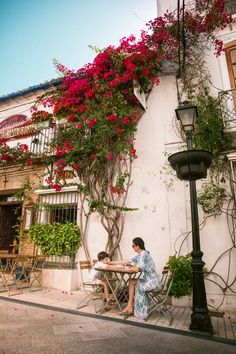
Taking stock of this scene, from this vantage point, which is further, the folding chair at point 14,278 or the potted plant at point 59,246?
the potted plant at point 59,246

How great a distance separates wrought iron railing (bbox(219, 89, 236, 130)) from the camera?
6176 millimetres

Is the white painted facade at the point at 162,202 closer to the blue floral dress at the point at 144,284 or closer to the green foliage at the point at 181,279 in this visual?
the green foliage at the point at 181,279

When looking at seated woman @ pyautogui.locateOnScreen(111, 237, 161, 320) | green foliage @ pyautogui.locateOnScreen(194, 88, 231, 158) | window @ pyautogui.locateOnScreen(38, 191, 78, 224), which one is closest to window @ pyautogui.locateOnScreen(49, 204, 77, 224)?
window @ pyautogui.locateOnScreen(38, 191, 78, 224)

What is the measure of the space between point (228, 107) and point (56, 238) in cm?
596

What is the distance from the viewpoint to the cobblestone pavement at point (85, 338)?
10.6 ft

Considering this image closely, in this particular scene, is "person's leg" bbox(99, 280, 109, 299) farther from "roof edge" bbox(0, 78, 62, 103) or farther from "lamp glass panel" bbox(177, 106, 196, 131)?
"roof edge" bbox(0, 78, 62, 103)

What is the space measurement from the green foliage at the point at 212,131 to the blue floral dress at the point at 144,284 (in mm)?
3105

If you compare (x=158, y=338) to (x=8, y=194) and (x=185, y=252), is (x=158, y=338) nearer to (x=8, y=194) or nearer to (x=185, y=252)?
(x=185, y=252)

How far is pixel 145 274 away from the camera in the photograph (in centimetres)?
471

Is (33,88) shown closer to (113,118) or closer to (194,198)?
(113,118)

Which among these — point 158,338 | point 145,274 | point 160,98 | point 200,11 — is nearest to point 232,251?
point 145,274

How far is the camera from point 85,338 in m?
3.62

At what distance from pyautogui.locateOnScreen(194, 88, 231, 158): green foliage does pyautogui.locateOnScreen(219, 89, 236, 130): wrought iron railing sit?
118 millimetres

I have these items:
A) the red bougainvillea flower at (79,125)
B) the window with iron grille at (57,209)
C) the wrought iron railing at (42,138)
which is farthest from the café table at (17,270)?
the red bougainvillea flower at (79,125)
